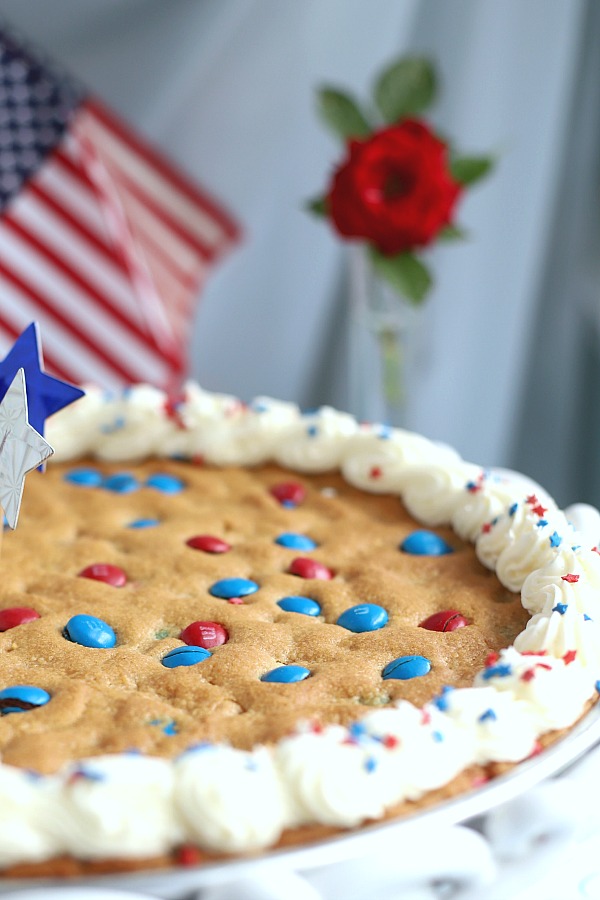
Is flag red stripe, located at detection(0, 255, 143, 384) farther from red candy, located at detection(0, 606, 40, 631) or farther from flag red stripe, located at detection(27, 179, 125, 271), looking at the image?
red candy, located at detection(0, 606, 40, 631)

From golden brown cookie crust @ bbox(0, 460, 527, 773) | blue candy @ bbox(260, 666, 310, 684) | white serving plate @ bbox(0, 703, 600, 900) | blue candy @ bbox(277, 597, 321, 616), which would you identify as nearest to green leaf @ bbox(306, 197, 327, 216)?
golden brown cookie crust @ bbox(0, 460, 527, 773)

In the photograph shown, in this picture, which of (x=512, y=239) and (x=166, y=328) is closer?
(x=166, y=328)

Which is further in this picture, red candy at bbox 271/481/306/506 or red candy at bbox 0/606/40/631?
red candy at bbox 271/481/306/506

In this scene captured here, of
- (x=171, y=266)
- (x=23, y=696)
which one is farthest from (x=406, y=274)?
(x=23, y=696)

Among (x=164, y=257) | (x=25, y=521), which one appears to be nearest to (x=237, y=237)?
(x=164, y=257)

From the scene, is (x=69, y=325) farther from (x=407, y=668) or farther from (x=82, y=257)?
(x=407, y=668)

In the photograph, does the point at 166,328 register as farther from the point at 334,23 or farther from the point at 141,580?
the point at 141,580
